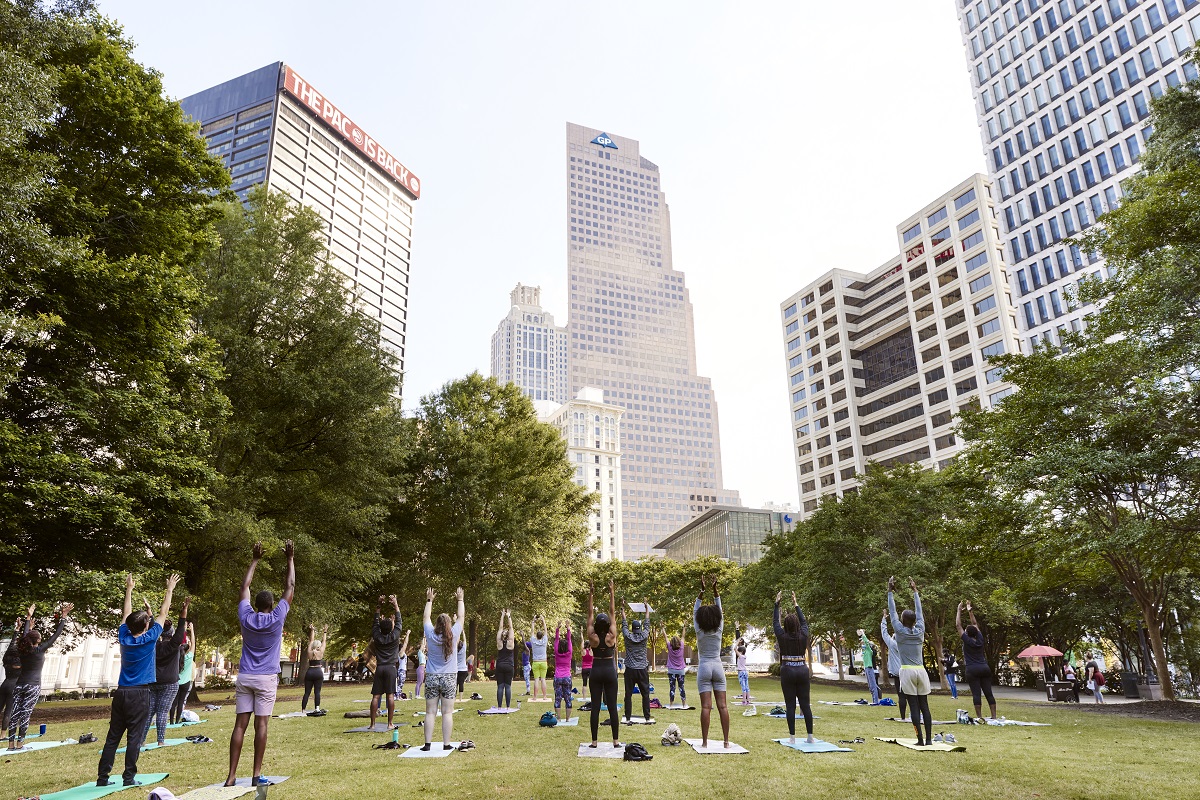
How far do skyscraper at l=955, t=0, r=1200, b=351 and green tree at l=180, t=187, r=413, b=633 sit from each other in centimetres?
6275

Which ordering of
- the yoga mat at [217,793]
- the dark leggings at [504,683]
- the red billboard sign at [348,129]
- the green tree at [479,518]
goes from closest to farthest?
1. the yoga mat at [217,793]
2. the dark leggings at [504,683]
3. the green tree at [479,518]
4. the red billboard sign at [348,129]

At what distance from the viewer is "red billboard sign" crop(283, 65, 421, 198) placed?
132250 millimetres

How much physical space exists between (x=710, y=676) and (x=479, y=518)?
25.5m

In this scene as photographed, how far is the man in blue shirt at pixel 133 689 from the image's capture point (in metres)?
8.05

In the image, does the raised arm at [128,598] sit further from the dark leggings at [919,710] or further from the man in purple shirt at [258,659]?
the dark leggings at [919,710]

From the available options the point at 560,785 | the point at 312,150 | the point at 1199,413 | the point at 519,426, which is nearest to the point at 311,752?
the point at 560,785

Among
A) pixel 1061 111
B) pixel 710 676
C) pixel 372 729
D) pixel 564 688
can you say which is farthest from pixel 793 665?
pixel 1061 111

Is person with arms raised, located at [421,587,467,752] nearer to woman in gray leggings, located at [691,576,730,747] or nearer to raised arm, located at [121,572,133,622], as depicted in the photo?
woman in gray leggings, located at [691,576,730,747]

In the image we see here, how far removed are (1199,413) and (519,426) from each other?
1149 inches

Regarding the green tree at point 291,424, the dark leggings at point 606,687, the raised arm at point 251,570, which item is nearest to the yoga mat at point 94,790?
the raised arm at point 251,570

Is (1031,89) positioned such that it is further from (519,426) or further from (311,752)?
(311,752)

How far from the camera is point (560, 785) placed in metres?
7.75

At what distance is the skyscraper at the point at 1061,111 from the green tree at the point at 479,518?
54.3m

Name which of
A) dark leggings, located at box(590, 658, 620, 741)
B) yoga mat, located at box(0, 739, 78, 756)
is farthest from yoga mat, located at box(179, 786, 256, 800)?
yoga mat, located at box(0, 739, 78, 756)
